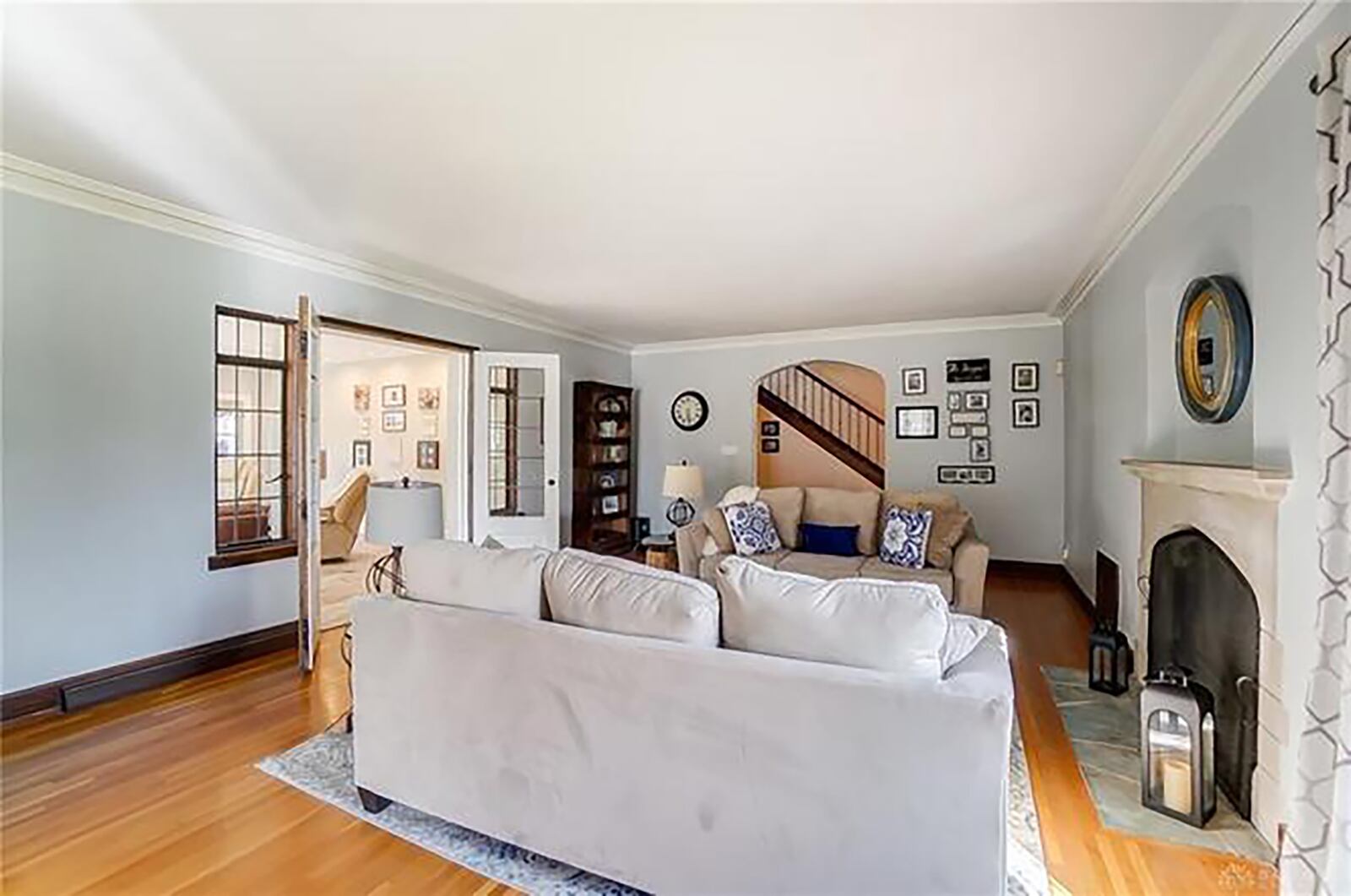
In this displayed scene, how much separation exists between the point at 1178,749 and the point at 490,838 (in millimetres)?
2291

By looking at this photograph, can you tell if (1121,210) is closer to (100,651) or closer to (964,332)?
(964,332)

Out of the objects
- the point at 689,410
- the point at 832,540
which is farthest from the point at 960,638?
the point at 689,410

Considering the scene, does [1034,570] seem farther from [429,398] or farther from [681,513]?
[429,398]

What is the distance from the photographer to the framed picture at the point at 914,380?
6754 mm

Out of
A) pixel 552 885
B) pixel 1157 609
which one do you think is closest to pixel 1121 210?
pixel 1157 609

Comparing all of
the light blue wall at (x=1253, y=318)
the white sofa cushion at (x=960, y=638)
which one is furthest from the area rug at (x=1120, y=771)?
the white sofa cushion at (x=960, y=638)

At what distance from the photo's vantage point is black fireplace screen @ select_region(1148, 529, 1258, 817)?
2246mm

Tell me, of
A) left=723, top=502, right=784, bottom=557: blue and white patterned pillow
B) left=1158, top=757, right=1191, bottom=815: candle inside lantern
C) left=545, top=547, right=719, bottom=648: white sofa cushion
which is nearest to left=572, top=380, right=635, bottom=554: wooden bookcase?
left=723, top=502, right=784, bottom=557: blue and white patterned pillow

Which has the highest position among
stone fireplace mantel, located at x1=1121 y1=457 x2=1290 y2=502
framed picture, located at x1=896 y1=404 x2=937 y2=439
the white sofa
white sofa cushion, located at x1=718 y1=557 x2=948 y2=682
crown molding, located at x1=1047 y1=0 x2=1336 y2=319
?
crown molding, located at x1=1047 y1=0 x2=1336 y2=319

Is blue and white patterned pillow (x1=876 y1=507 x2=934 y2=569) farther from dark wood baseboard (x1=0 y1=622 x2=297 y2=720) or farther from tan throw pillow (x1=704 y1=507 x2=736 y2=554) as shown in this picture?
dark wood baseboard (x1=0 y1=622 x2=297 y2=720)

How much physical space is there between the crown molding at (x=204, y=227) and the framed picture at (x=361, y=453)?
13.2 feet

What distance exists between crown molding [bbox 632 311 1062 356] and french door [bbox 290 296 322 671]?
4451mm

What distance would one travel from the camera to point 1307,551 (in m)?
1.85

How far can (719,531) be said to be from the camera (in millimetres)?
4961
